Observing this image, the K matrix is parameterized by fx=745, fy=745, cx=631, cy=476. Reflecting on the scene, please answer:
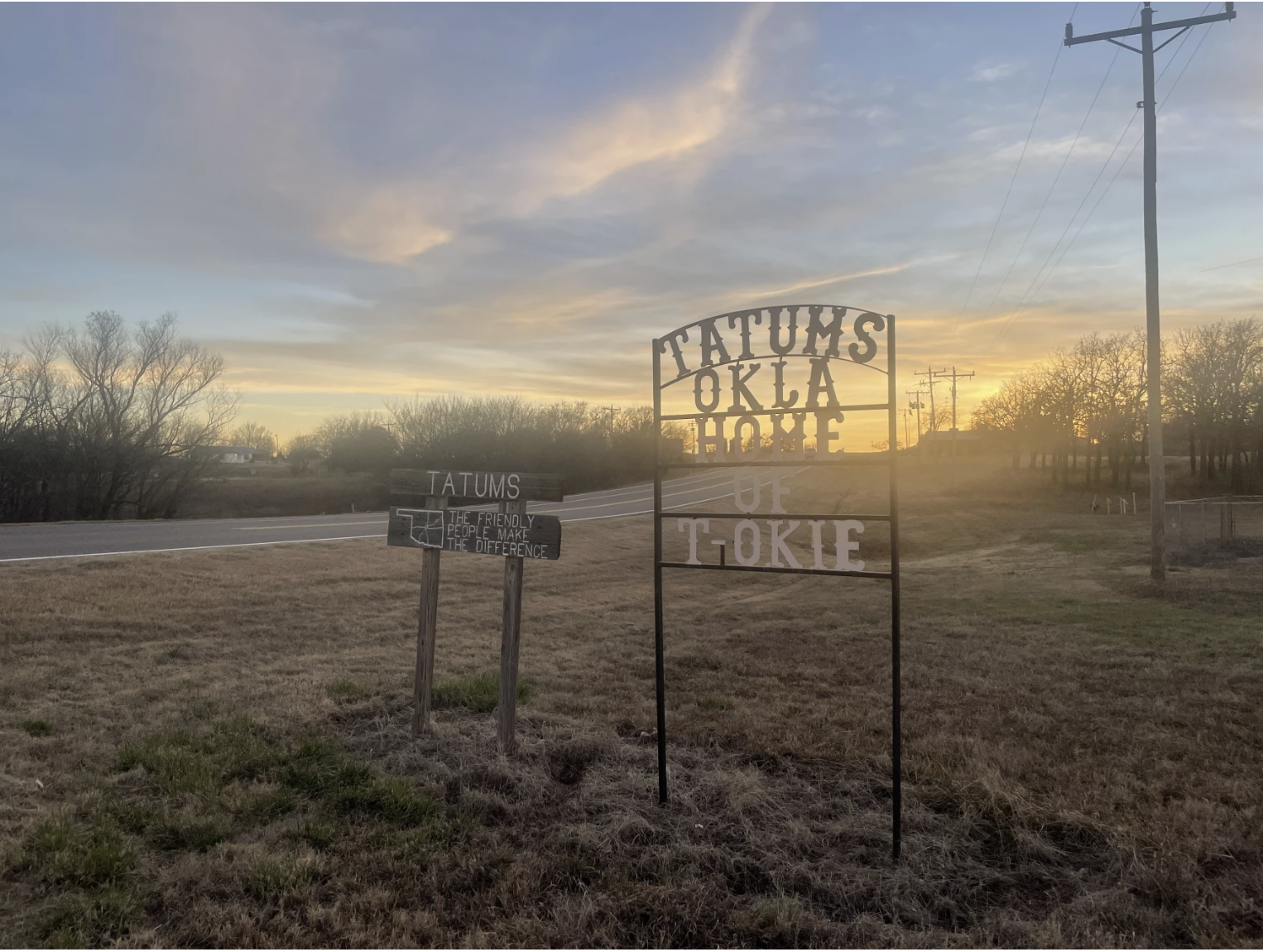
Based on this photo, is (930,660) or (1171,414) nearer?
(930,660)

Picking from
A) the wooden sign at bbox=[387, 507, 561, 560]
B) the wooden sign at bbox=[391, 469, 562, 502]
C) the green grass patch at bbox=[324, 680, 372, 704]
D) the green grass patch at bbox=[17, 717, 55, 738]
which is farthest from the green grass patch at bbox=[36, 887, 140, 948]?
the wooden sign at bbox=[391, 469, 562, 502]

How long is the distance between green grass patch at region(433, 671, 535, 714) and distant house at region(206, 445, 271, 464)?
127 ft

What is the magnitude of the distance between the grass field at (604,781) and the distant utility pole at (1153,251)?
14.5 ft

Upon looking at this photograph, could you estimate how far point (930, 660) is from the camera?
8031 millimetres

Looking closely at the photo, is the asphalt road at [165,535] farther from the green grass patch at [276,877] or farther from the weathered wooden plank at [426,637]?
the green grass patch at [276,877]

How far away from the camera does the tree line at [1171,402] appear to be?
4191cm

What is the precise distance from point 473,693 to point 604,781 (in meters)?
1.96

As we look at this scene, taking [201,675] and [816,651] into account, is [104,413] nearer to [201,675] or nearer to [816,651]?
[201,675]

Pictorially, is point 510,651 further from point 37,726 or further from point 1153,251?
point 1153,251

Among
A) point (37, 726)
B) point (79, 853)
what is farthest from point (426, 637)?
point (37, 726)

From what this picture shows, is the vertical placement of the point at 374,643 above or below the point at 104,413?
below

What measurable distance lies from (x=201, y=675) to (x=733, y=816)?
4.99 metres

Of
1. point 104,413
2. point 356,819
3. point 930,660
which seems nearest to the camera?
point 356,819

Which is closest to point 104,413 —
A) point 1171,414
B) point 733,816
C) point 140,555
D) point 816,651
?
point 140,555
